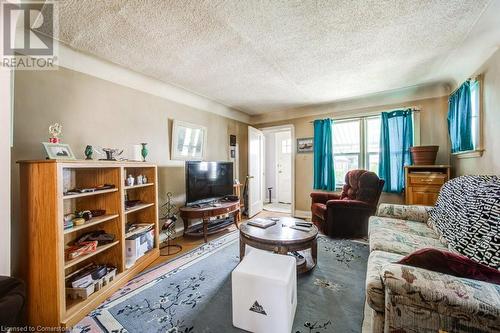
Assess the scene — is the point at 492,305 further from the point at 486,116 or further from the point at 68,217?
the point at 68,217

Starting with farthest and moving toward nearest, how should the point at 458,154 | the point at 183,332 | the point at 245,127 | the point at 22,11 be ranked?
the point at 245,127, the point at 458,154, the point at 22,11, the point at 183,332

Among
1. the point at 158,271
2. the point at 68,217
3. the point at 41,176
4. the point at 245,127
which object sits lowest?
the point at 158,271

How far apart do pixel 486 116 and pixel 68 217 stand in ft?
13.9

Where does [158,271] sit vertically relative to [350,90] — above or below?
below

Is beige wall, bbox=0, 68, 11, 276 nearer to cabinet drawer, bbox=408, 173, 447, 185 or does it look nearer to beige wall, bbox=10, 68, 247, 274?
beige wall, bbox=10, 68, 247, 274

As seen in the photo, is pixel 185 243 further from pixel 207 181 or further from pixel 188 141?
pixel 188 141

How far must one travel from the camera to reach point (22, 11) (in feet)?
5.23

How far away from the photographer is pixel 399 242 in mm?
1796

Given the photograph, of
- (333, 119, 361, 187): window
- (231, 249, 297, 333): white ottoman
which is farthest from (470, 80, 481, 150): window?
(231, 249, 297, 333): white ottoman

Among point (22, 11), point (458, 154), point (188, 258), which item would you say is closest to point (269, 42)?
point (22, 11)

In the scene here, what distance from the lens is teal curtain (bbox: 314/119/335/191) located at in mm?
4125

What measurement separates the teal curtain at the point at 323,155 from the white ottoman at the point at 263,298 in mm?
2991

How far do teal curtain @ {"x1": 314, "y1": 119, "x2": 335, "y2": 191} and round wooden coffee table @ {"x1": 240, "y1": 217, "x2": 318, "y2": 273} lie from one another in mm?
2067

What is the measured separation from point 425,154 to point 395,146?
1.77 feet
